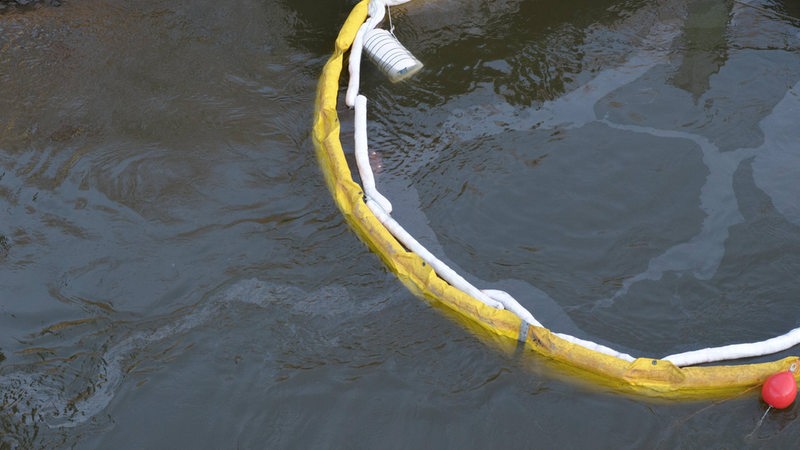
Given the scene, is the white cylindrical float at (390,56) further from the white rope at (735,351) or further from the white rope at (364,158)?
the white rope at (735,351)

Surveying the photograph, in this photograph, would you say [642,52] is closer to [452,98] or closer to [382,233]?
[452,98]

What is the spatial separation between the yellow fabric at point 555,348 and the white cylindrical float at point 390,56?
6.68ft

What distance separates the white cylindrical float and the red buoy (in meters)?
5.94

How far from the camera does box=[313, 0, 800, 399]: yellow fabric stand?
7.09 metres

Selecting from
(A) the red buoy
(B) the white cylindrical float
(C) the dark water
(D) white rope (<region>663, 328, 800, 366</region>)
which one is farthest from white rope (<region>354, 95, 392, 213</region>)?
(A) the red buoy

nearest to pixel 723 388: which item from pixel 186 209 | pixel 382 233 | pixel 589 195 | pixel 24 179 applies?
pixel 589 195

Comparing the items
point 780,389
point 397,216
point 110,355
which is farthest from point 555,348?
point 110,355

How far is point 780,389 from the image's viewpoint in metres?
6.87

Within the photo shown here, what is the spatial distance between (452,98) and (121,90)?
444 centimetres

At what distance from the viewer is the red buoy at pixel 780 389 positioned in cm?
687

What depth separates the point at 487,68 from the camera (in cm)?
1091

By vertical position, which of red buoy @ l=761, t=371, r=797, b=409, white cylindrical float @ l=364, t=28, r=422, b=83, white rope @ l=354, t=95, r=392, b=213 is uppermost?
white cylindrical float @ l=364, t=28, r=422, b=83

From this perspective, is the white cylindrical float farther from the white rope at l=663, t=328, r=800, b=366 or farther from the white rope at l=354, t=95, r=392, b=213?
the white rope at l=663, t=328, r=800, b=366

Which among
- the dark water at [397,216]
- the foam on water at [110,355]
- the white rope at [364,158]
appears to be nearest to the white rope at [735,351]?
the dark water at [397,216]
